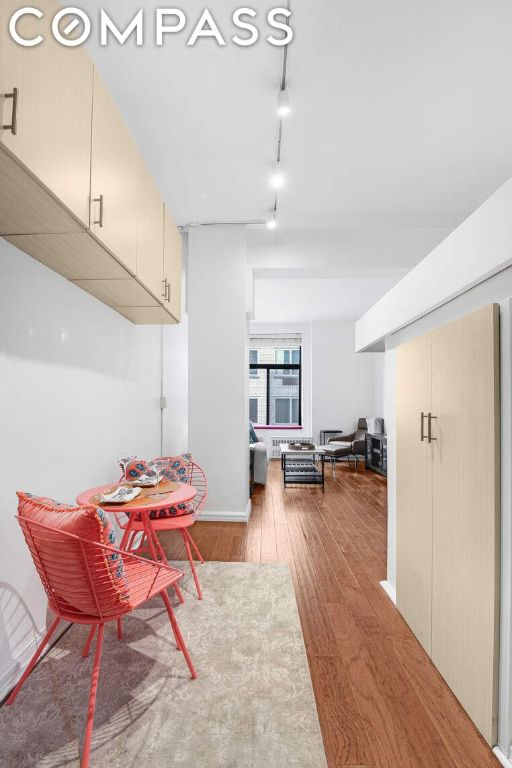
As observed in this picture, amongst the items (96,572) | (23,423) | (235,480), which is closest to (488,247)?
(96,572)

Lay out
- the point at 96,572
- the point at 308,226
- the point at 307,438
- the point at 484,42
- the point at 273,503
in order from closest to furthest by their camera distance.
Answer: the point at 96,572, the point at 484,42, the point at 308,226, the point at 273,503, the point at 307,438

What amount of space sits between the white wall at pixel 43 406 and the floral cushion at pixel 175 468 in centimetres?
31

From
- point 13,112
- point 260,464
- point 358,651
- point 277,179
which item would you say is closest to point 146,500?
point 358,651

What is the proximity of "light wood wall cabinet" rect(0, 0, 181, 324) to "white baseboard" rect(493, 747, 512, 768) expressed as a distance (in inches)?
95.7

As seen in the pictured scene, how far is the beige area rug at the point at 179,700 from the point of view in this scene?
1.38m

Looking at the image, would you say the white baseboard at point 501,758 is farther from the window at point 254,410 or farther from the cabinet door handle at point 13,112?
the window at point 254,410

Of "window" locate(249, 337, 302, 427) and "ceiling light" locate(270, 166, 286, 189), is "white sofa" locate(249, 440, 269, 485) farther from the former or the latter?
"ceiling light" locate(270, 166, 286, 189)

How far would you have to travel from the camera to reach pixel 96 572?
4.57 feet

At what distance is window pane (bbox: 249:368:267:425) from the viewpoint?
8.73 metres

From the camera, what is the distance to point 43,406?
6.52 feet

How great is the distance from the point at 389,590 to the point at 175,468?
169 cm

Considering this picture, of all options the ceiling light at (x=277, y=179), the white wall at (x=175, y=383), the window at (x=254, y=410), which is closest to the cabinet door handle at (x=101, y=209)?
the ceiling light at (x=277, y=179)

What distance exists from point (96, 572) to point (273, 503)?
11.8 ft

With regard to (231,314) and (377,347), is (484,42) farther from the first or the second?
(231,314)
